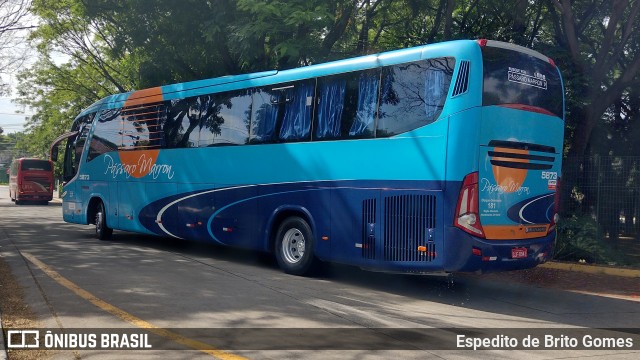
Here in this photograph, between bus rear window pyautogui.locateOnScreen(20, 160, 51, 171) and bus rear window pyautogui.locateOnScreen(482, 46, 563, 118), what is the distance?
3523 centimetres

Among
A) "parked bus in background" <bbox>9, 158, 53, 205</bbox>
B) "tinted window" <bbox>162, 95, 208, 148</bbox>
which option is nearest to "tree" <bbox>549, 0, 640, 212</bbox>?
"tinted window" <bbox>162, 95, 208, 148</bbox>

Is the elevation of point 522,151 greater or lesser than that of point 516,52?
lesser

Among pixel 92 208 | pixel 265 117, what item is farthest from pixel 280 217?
pixel 92 208

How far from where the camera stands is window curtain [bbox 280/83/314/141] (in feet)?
35.8

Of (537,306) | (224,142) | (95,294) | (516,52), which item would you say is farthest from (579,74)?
(95,294)

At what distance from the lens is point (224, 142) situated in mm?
12570

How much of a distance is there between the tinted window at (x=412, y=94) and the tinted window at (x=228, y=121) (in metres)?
3.47

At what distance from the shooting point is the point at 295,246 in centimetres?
1123

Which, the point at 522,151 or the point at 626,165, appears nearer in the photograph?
the point at 522,151

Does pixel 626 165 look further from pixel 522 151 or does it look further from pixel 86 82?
pixel 86 82

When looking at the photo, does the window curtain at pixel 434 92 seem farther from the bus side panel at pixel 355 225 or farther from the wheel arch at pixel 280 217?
the wheel arch at pixel 280 217

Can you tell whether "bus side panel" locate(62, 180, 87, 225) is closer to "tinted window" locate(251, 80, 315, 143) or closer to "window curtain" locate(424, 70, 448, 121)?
"tinted window" locate(251, 80, 315, 143)

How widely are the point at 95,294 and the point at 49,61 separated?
29.4 meters

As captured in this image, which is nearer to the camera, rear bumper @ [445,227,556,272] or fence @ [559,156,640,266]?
rear bumper @ [445,227,556,272]
